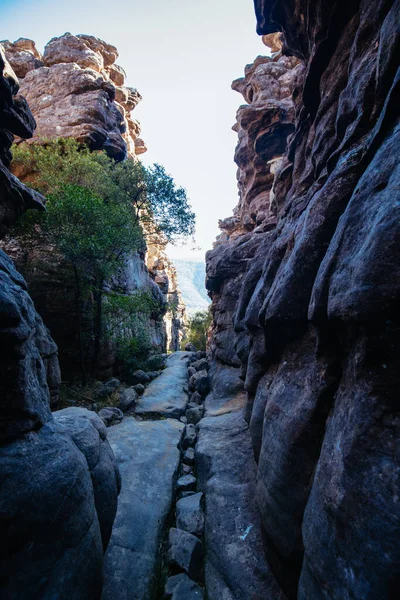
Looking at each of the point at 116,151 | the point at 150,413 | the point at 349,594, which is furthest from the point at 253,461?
the point at 116,151

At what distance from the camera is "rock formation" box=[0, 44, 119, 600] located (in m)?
2.73

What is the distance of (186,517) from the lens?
5465 millimetres

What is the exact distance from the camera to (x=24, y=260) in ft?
41.6

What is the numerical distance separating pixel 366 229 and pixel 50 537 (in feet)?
17.4

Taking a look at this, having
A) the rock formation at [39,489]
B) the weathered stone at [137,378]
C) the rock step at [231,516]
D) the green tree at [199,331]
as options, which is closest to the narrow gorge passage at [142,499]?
the rock formation at [39,489]

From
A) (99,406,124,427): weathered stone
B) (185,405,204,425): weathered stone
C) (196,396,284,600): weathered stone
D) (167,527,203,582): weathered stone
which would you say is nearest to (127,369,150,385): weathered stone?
(99,406,124,427): weathered stone

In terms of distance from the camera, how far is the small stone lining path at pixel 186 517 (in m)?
4.08

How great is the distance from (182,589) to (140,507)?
189 centimetres

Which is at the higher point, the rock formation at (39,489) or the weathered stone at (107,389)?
the rock formation at (39,489)

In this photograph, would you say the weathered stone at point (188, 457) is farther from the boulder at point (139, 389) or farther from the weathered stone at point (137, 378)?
the weathered stone at point (137, 378)

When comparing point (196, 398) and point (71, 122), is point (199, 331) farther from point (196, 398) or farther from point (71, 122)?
point (71, 122)

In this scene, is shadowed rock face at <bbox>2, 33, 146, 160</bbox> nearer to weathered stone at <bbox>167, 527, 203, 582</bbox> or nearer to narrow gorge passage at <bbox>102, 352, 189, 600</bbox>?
narrow gorge passage at <bbox>102, 352, 189, 600</bbox>

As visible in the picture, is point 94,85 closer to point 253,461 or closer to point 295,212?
point 295,212

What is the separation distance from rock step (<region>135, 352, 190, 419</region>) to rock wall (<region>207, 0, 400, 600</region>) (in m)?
6.00
